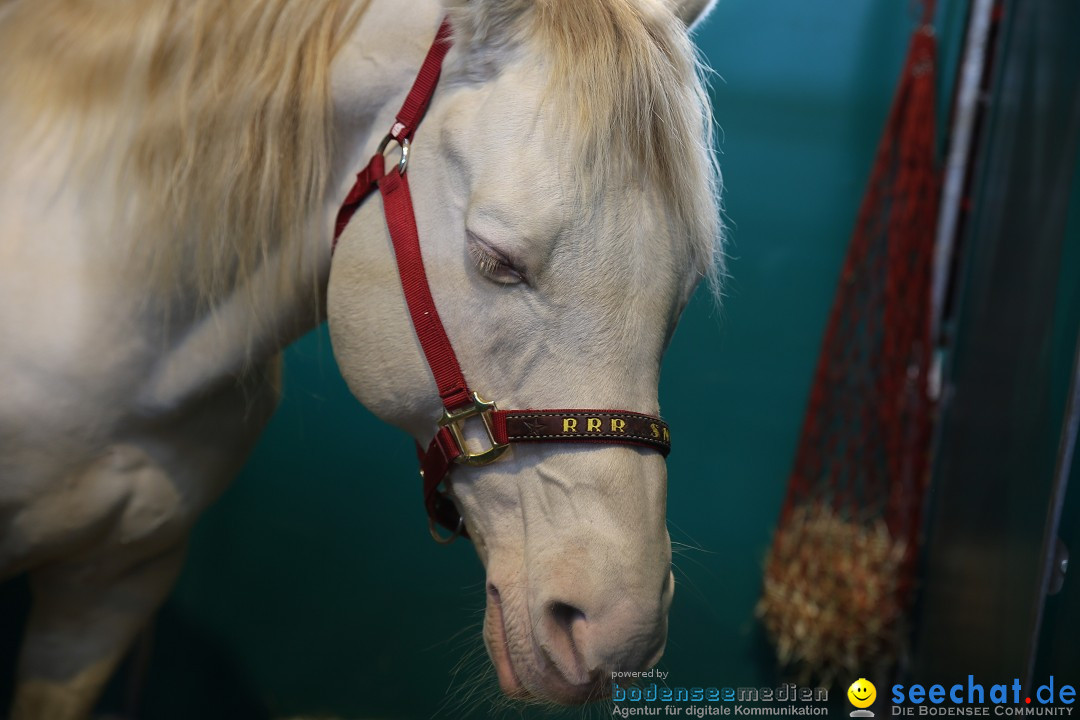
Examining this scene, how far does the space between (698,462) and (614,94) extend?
0.88m

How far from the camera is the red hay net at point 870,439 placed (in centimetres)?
140

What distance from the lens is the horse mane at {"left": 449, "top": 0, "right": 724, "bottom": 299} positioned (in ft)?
2.16

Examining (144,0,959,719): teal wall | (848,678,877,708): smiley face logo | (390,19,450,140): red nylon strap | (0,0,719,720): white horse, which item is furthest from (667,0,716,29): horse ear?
(848,678,877,708): smiley face logo

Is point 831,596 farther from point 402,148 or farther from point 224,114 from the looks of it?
point 224,114

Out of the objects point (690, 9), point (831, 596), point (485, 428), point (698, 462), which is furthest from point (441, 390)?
point (831, 596)

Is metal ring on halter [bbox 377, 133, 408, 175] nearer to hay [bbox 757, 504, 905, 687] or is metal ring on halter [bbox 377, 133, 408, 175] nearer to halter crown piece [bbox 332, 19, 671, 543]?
halter crown piece [bbox 332, 19, 671, 543]

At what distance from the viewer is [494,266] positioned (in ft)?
2.16

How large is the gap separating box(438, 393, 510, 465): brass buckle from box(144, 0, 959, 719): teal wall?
2.24 ft

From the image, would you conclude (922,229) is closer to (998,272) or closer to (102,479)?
(998,272)

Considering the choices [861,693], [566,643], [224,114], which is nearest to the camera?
[566,643]

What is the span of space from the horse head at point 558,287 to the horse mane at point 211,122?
0.13m

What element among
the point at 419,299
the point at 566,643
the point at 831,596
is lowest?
the point at 831,596

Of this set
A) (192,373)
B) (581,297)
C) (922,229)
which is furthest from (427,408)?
(922,229)

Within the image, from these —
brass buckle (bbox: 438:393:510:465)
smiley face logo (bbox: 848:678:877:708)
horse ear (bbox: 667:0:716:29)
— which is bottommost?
smiley face logo (bbox: 848:678:877:708)
